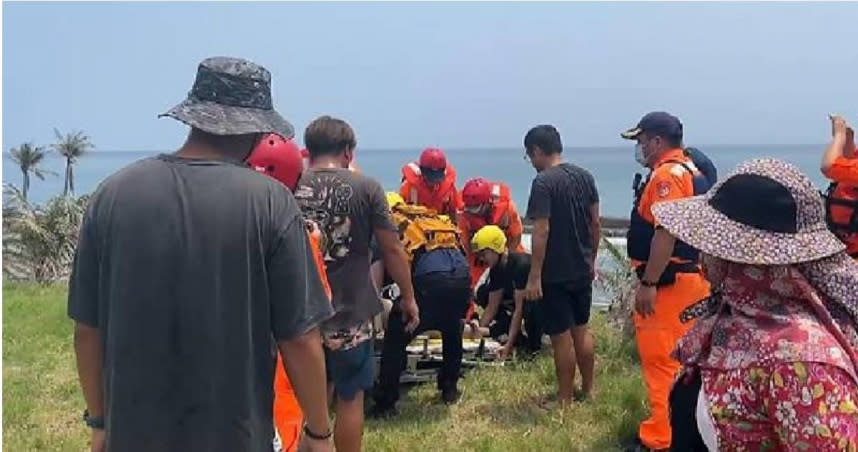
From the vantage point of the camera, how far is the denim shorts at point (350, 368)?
182 inches

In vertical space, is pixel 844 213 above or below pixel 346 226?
above

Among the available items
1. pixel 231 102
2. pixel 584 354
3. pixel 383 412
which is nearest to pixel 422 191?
pixel 584 354

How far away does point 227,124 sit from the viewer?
2.76 meters

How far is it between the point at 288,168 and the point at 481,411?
10.6 ft

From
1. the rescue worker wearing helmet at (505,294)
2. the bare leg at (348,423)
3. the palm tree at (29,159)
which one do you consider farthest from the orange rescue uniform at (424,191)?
the palm tree at (29,159)

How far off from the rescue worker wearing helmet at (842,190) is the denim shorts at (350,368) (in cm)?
226

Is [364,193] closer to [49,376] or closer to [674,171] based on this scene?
[674,171]

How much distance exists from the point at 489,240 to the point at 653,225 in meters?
2.30

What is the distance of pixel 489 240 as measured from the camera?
7.43 metres

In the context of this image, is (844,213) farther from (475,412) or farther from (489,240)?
(489,240)

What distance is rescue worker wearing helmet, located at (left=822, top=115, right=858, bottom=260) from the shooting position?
4.68 meters

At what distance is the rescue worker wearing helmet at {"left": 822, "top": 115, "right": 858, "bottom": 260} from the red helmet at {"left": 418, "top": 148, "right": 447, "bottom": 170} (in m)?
3.72

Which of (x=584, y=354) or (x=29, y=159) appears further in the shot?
(x=29, y=159)

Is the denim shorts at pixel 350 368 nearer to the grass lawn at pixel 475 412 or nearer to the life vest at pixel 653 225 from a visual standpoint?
the grass lawn at pixel 475 412
